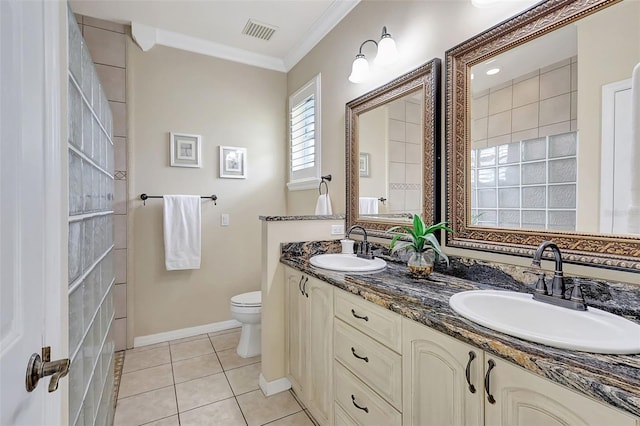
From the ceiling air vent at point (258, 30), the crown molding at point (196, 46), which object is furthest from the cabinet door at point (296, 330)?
the crown molding at point (196, 46)

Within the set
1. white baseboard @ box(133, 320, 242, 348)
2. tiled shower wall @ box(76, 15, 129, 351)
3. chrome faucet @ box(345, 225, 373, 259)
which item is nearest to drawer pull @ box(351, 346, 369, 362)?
chrome faucet @ box(345, 225, 373, 259)

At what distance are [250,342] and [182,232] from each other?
1.11 metres

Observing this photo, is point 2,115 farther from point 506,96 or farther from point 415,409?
point 506,96

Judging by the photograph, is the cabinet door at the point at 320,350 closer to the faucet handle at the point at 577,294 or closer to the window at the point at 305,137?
the faucet handle at the point at 577,294

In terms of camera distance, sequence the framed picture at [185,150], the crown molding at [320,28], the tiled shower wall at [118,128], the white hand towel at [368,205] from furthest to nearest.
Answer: the framed picture at [185,150]
the tiled shower wall at [118,128]
the crown molding at [320,28]
the white hand towel at [368,205]

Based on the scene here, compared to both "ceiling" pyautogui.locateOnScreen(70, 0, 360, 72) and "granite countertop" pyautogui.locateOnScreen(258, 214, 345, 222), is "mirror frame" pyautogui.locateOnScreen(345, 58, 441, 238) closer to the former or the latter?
"granite countertop" pyautogui.locateOnScreen(258, 214, 345, 222)

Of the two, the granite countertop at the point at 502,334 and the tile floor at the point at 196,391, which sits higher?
the granite countertop at the point at 502,334

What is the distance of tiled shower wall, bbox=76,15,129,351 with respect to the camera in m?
2.42

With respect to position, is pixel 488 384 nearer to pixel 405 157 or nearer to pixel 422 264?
pixel 422 264

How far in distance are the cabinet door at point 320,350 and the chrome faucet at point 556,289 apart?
2.72 ft

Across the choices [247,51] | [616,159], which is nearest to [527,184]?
[616,159]

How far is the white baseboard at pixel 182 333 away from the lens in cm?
257

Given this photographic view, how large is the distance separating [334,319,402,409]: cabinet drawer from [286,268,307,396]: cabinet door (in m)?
0.35

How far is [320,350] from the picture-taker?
1.54 meters
